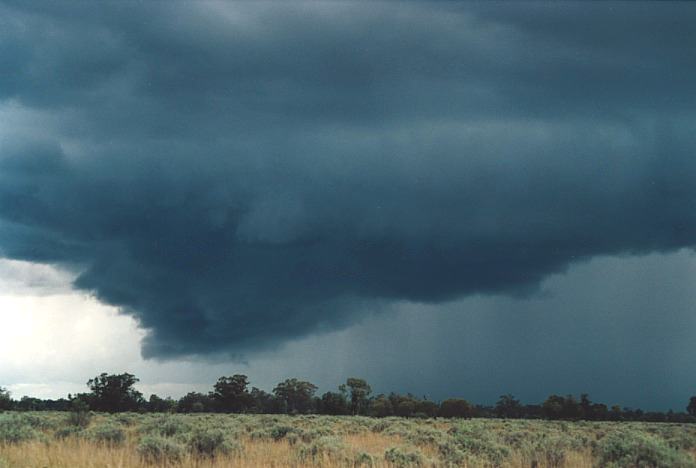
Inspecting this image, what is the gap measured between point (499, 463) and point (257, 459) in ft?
27.8

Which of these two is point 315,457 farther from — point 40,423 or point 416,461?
point 40,423

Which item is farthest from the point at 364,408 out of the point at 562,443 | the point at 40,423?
the point at 562,443

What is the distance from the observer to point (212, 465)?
62.9 ft

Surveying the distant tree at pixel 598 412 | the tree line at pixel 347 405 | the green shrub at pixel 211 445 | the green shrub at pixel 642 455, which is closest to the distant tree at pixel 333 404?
the tree line at pixel 347 405

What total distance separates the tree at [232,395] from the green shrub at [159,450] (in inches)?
3836

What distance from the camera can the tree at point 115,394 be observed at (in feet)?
332

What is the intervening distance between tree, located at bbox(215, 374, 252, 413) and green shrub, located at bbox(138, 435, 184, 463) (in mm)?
97446

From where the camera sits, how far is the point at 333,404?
341ft

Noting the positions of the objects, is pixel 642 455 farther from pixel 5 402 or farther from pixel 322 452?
pixel 5 402

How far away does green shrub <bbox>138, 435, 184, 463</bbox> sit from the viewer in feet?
65.8

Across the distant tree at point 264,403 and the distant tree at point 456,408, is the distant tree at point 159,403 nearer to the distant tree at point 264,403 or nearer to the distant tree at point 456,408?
the distant tree at point 264,403

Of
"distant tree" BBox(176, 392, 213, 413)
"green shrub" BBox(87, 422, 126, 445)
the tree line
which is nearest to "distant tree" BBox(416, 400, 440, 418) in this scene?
the tree line

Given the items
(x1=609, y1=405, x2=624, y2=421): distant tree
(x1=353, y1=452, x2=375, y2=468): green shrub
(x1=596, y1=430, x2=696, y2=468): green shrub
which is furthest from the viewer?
(x1=609, y1=405, x2=624, y2=421): distant tree

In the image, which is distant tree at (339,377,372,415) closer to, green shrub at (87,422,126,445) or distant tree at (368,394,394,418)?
distant tree at (368,394,394,418)
